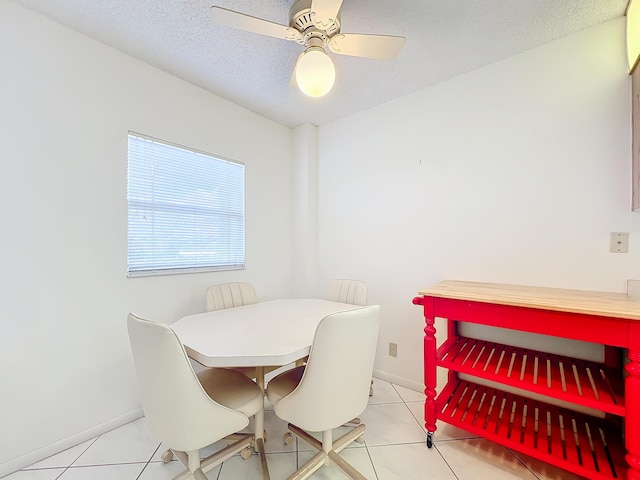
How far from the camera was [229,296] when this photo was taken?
221 cm

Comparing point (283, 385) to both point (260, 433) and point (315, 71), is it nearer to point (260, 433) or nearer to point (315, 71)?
point (260, 433)

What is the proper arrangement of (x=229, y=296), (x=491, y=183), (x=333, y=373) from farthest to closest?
(x=229, y=296) → (x=491, y=183) → (x=333, y=373)

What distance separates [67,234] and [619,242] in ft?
10.5

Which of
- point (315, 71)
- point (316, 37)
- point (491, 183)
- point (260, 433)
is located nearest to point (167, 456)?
point (260, 433)

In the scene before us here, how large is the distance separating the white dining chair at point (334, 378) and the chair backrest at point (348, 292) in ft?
2.99

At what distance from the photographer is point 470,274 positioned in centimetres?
205

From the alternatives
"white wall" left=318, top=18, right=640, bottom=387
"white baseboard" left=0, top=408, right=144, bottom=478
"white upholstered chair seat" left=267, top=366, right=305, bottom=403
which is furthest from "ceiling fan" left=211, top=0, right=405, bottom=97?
"white baseboard" left=0, top=408, right=144, bottom=478

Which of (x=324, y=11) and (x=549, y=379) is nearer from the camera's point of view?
(x=324, y=11)

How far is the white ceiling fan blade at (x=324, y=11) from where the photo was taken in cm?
123

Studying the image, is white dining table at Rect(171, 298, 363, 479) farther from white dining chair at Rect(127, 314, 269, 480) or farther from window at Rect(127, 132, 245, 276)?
window at Rect(127, 132, 245, 276)

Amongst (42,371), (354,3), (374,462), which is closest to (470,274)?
(374,462)

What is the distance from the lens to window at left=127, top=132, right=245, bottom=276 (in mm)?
1990

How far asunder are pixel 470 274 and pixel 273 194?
1.97 m

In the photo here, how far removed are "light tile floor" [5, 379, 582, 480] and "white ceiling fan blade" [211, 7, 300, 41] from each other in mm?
2244
